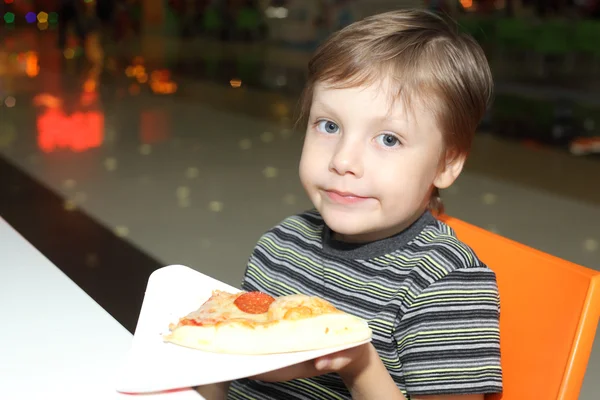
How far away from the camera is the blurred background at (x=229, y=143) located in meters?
3.31

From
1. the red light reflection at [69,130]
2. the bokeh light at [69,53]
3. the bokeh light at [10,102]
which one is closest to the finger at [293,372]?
the red light reflection at [69,130]

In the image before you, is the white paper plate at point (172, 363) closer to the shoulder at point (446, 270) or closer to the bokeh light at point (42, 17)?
the shoulder at point (446, 270)

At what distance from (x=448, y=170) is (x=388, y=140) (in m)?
0.15

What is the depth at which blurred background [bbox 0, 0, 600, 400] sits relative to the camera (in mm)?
3307

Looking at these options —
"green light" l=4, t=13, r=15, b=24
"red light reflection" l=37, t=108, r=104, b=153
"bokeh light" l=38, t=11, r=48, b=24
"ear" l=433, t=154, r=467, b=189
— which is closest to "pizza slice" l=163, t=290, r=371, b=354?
"ear" l=433, t=154, r=467, b=189

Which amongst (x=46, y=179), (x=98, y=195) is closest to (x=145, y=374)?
(x=98, y=195)

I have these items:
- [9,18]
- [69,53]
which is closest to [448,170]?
[69,53]

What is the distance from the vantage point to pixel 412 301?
3.19 feet

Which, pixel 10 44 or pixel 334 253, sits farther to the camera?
pixel 10 44

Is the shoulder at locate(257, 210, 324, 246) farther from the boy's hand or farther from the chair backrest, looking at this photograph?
the boy's hand

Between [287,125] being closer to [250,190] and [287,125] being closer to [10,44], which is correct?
[250,190]

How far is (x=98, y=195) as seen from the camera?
3.85 metres

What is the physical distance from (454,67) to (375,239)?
28 centimetres

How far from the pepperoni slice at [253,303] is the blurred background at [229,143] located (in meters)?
0.55
